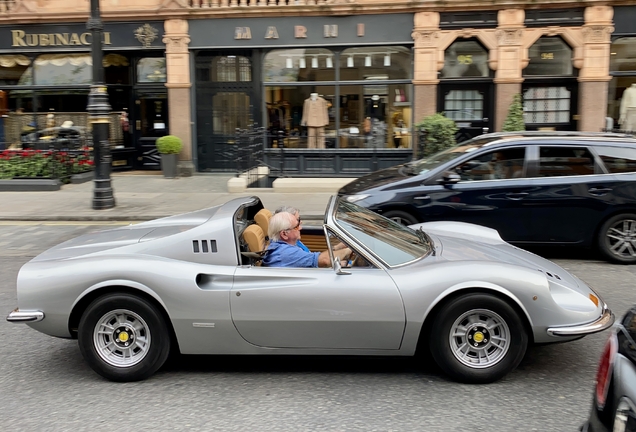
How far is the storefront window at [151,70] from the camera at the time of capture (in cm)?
1756

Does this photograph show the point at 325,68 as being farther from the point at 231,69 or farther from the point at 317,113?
the point at 231,69

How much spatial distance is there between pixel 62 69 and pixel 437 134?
10.7m

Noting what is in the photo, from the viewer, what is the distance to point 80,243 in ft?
16.8

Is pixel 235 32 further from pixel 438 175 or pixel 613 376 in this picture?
pixel 613 376

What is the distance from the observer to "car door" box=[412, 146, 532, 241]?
7.91 m

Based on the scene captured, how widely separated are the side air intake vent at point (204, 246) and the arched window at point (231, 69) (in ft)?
42.3

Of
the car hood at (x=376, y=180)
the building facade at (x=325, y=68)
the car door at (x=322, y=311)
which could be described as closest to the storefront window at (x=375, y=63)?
the building facade at (x=325, y=68)

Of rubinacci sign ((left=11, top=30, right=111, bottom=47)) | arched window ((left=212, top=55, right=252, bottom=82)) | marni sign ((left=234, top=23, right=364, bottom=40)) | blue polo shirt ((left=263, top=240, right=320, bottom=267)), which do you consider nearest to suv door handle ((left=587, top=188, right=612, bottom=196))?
blue polo shirt ((left=263, top=240, right=320, bottom=267))

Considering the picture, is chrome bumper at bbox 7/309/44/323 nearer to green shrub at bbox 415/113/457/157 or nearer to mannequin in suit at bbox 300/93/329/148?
green shrub at bbox 415/113/457/157

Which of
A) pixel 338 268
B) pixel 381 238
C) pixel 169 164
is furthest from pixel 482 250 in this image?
pixel 169 164

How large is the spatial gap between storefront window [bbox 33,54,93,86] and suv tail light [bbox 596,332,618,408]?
1717cm

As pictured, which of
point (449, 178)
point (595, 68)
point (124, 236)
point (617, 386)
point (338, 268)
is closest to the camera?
point (617, 386)

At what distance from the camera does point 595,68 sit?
49.2 ft

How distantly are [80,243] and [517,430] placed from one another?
362cm
